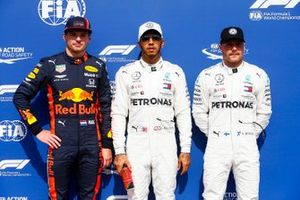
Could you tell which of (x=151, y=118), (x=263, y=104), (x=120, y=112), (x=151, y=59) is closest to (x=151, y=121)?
(x=151, y=118)

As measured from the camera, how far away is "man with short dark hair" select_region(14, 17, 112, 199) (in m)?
3.15

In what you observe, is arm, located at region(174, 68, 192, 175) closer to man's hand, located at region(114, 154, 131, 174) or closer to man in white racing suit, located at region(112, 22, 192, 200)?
man in white racing suit, located at region(112, 22, 192, 200)

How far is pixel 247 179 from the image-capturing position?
3115mm

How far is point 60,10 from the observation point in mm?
3588

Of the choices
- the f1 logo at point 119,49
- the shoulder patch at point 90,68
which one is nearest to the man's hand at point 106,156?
the shoulder patch at point 90,68

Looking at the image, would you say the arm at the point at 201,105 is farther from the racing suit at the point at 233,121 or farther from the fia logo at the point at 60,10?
the fia logo at the point at 60,10

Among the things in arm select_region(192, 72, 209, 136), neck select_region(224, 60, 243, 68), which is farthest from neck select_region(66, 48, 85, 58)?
neck select_region(224, 60, 243, 68)

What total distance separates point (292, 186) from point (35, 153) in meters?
2.45

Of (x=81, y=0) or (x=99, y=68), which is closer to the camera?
(x=99, y=68)

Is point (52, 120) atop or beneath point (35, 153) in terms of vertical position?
atop

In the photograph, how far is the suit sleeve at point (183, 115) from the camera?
3.21 metres

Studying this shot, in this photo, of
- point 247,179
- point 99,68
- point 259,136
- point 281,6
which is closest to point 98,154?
point 99,68

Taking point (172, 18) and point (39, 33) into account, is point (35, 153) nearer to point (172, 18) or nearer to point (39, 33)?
point (39, 33)

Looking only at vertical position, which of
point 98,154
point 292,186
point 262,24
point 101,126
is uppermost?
point 262,24
